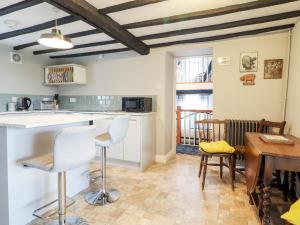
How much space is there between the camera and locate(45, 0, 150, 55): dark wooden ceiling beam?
6.04 feet

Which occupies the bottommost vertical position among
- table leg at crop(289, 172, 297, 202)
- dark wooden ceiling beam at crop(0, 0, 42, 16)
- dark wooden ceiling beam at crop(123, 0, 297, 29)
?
table leg at crop(289, 172, 297, 202)

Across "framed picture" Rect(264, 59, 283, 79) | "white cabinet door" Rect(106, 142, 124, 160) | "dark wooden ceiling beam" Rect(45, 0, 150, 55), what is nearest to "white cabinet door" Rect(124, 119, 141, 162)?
"white cabinet door" Rect(106, 142, 124, 160)

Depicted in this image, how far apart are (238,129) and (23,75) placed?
4.26 metres

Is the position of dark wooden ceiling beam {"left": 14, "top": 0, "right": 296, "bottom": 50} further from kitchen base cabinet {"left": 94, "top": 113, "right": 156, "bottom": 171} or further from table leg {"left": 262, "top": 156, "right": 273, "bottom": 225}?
table leg {"left": 262, "top": 156, "right": 273, "bottom": 225}

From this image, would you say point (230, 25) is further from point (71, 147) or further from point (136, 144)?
point (71, 147)

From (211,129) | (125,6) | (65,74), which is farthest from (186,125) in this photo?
(125,6)

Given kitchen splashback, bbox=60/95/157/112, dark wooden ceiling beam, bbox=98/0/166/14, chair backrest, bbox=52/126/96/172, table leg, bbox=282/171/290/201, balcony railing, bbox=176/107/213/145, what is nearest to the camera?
chair backrest, bbox=52/126/96/172

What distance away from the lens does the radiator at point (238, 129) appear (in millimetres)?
2889

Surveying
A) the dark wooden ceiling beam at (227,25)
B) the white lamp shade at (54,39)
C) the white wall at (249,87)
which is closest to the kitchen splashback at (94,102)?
the dark wooden ceiling beam at (227,25)

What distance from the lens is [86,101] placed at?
4.35m

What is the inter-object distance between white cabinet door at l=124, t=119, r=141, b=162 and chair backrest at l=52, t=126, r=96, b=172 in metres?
1.59

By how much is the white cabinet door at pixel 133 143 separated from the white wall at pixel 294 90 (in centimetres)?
214

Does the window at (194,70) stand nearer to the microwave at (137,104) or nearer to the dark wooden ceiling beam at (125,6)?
the microwave at (137,104)

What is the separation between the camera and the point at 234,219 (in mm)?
1866
